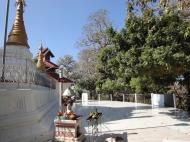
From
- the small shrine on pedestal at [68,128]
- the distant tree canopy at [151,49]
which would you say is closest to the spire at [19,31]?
the distant tree canopy at [151,49]

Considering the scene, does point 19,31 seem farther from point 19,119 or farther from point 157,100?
point 157,100

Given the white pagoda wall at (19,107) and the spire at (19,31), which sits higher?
the spire at (19,31)

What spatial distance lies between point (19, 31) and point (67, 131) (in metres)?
10.5

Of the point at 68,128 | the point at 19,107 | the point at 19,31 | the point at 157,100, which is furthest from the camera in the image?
the point at 157,100

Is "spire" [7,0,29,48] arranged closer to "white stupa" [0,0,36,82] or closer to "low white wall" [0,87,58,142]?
"white stupa" [0,0,36,82]

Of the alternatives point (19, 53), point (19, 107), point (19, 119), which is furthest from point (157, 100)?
point (19, 119)

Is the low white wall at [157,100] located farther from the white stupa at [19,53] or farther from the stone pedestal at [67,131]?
the stone pedestal at [67,131]

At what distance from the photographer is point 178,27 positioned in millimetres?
15758

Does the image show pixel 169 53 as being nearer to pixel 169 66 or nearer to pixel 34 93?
pixel 169 66

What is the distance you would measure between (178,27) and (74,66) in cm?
4716

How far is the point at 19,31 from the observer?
1772 centimetres

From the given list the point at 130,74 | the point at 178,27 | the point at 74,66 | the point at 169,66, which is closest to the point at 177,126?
the point at 169,66

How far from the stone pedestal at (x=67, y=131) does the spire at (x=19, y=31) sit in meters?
8.93

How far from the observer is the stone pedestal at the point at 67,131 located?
866 cm
